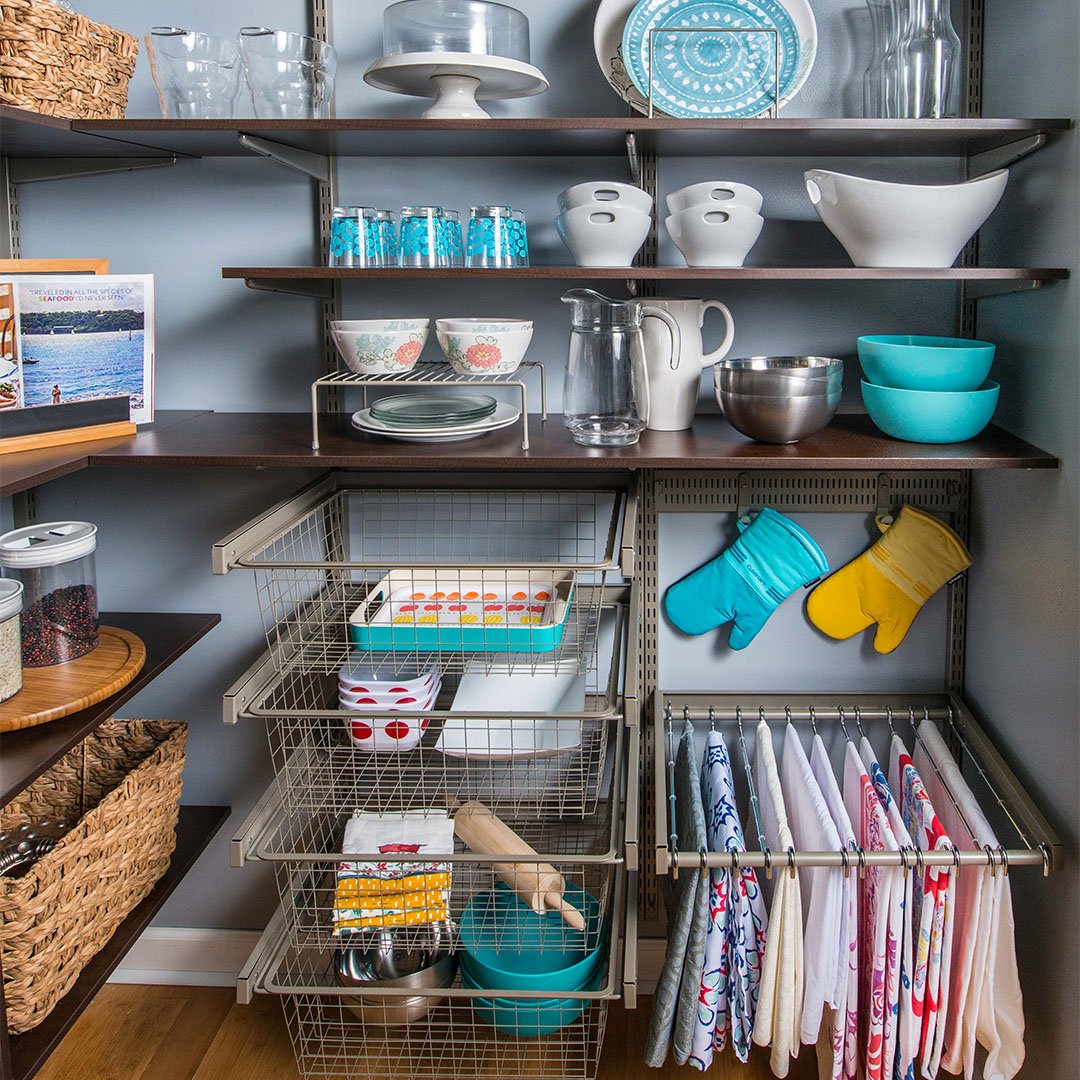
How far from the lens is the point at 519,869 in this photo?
71.1 inches

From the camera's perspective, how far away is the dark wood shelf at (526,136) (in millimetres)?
1523

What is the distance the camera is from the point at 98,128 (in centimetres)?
162

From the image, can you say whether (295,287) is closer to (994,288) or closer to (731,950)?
(994,288)

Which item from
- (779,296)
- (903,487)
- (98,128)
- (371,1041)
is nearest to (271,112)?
(98,128)

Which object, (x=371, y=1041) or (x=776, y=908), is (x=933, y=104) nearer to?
(x=776, y=908)

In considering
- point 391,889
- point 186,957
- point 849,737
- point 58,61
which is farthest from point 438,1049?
point 58,61

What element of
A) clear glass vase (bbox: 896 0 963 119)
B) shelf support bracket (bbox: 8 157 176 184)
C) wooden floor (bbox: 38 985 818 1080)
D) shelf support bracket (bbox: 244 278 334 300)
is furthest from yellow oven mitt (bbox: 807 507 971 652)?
shelf support bracket (bbox: 8 157 176 184)

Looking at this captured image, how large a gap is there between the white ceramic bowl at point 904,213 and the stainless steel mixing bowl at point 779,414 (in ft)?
0.72

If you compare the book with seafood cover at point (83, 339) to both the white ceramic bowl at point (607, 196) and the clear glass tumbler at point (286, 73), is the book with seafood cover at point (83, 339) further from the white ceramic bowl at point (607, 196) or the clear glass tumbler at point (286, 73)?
the white ceramic bowl at point (607, 196)

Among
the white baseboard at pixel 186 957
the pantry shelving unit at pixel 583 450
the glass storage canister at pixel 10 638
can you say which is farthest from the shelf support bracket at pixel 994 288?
the white baseboard at pixel 186 957

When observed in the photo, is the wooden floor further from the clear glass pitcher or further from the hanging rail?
the clear glass pitcher

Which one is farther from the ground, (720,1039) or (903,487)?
(903,487)

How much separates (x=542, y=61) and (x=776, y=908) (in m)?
1.38

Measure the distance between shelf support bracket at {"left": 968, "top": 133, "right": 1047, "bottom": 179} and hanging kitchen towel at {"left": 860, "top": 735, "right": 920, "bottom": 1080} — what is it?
98 cm
